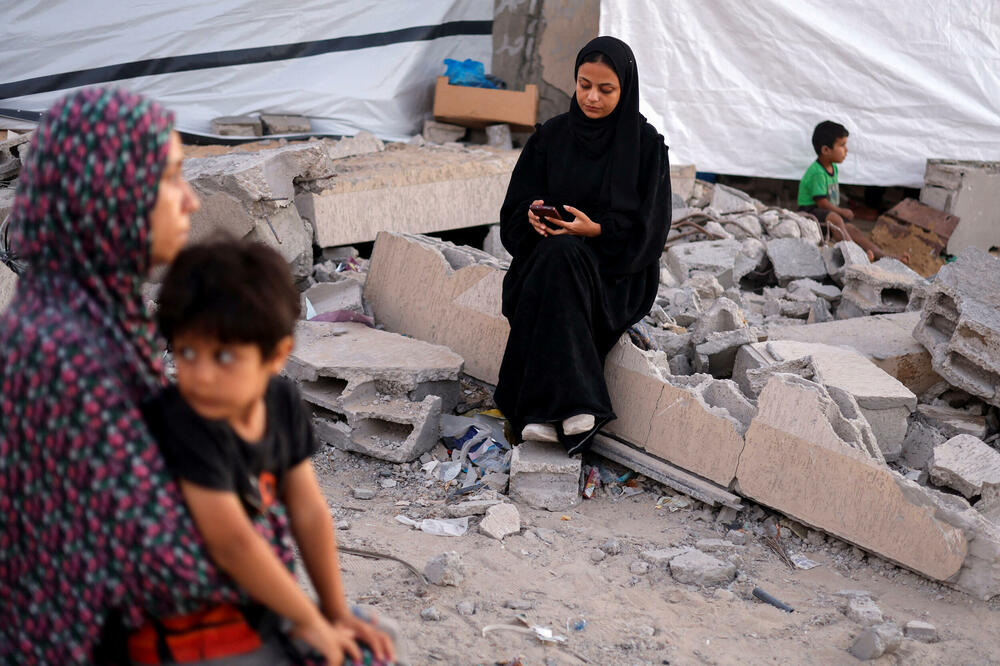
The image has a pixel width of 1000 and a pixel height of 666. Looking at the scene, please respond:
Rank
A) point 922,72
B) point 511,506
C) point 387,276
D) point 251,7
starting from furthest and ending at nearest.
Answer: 1. point 922,72
2. point 251,7
3. point 387,276
4. point 511,506

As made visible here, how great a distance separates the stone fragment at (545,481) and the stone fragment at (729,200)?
446 cm

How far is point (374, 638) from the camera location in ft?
5.40

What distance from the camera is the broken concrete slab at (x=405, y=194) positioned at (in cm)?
611

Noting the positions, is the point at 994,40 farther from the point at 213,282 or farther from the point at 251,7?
the point at 213,282

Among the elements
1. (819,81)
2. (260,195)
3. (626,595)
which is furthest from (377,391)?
(819,81)

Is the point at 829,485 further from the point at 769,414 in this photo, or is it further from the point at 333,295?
the point at 333,295

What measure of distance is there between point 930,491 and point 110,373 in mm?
2959

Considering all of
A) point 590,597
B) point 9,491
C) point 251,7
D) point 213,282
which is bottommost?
point 590,597

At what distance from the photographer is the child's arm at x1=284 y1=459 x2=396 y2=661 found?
1.66 metres

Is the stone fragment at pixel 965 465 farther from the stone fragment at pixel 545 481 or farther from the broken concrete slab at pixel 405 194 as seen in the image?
the broken concrete slab at pixel 405 194

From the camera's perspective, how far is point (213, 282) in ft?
4.65

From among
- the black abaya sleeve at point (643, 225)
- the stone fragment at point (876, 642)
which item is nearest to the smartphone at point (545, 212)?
the black abaya sleeve at point (643, 225)

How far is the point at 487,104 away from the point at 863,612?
588 centimetres

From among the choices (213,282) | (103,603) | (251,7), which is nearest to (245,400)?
(213,282)
